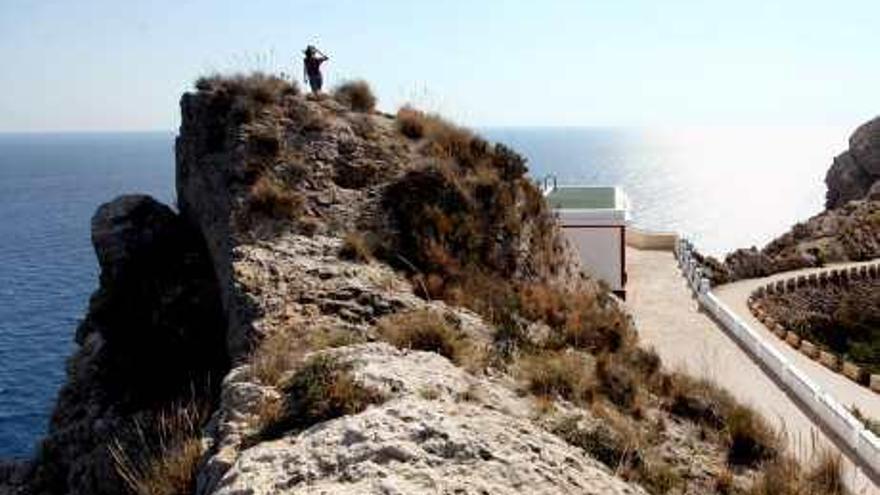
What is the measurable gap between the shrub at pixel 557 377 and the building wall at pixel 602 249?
2029 centimetres

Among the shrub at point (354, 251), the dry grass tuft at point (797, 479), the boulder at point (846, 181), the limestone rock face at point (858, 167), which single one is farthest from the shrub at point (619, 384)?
the boulder at point (846, 181)

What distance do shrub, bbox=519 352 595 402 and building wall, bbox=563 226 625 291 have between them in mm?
20293

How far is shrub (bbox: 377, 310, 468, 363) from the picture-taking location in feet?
40.9

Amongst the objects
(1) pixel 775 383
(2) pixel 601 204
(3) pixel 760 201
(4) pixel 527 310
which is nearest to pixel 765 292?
(2) pixel 601 204

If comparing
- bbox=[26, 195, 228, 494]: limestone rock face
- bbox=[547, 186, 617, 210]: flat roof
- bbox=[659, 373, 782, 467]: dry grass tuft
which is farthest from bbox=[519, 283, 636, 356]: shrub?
bbox=[547, 186, 617, 210]: flat roof

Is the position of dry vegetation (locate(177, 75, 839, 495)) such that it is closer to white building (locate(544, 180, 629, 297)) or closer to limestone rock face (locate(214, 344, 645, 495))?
limestone rock face (locate(214, 344, 645, 495))

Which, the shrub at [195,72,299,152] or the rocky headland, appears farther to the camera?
the shrub at [195,72,299,152]

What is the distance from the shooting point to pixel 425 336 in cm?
1266

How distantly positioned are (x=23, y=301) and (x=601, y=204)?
51342 millimetres

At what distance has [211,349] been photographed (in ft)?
53.2

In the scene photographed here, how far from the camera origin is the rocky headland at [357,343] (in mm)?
8867

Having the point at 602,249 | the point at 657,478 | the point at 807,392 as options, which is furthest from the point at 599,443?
the point at 602,249

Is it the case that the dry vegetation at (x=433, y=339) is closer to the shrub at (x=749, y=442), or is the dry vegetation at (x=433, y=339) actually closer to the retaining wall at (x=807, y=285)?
the shrub at (x=749, y=442)

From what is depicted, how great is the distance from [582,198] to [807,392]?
19.8 metres
